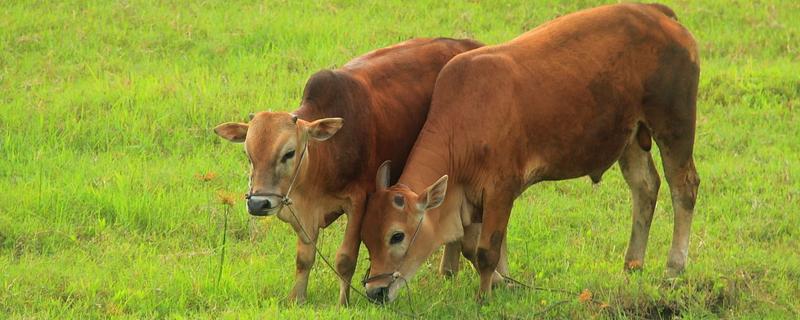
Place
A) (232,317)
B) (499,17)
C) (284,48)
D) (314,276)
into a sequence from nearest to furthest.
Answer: (232,317) → (314,276) → (284,48) → (499,17)

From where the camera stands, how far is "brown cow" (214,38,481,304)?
826cm

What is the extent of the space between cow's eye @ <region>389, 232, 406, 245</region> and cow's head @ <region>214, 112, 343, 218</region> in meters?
0.68

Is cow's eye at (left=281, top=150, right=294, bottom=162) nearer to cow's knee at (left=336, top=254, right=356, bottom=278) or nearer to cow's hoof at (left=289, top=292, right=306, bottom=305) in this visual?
cow's knee at (left=336, top=254, right=356, bottom=278)

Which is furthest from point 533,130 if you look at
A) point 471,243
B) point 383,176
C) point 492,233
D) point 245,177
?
point 245,177

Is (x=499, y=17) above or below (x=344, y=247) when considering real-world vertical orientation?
below

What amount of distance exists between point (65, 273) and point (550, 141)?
10.1 ft

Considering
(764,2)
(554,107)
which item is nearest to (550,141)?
(554,107)

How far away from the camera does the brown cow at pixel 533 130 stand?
866 centimetres

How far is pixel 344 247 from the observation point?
884 cm

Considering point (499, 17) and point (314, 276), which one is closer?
point (314, 276)

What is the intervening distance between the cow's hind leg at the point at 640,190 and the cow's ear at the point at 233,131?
2.83m

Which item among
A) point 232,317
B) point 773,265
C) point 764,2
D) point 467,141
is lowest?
point 764,2

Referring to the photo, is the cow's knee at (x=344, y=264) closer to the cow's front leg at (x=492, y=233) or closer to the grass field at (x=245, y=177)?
the grass field at (x=245, y=177)

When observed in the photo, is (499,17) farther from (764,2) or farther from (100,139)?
(100,139)
